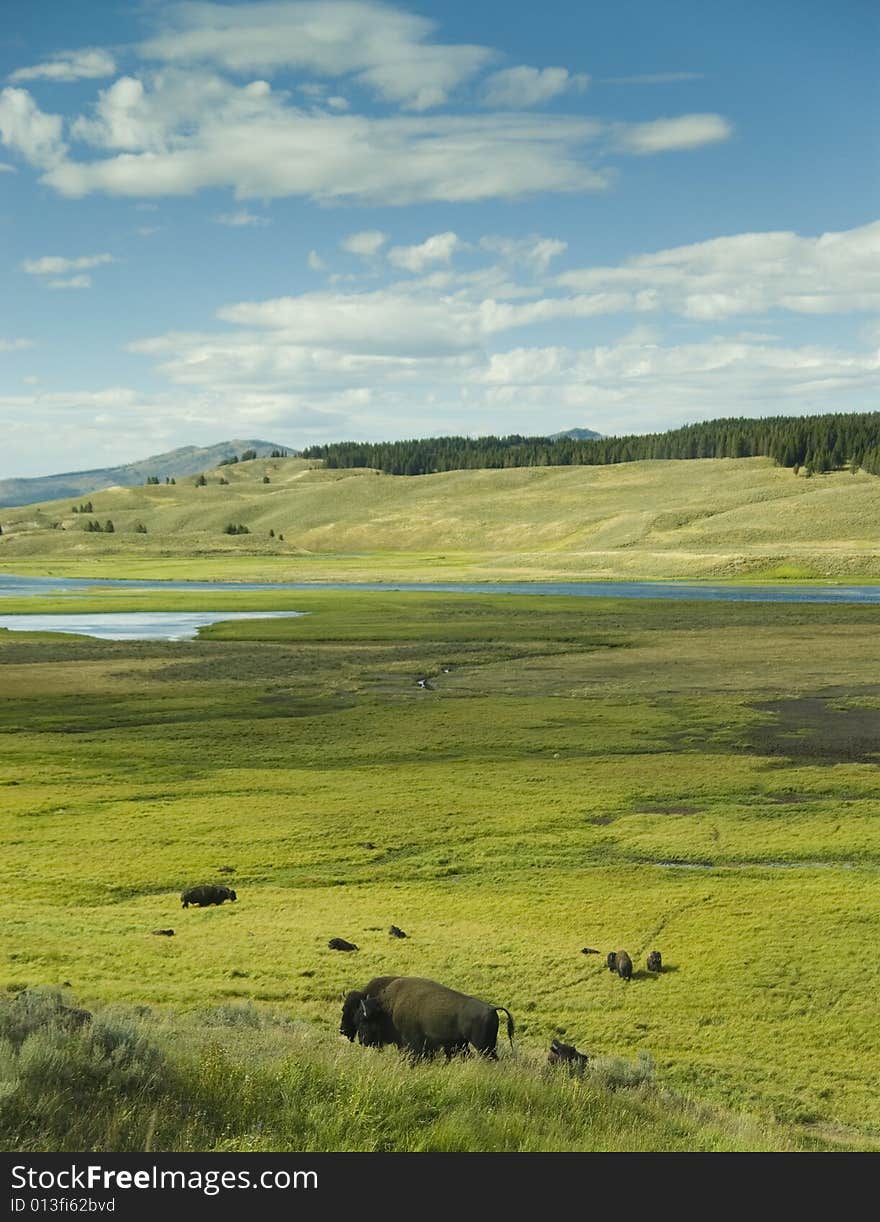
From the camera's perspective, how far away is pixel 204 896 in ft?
81.0

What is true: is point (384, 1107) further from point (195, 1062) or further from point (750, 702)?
point (750, 702)

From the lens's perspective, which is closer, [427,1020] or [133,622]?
[427,1020]

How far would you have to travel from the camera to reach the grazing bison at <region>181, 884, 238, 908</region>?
24609 mm

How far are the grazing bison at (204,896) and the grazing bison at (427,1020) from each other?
421 inches

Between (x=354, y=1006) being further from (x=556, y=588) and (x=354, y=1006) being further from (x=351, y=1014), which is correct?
(x=556, y=588)

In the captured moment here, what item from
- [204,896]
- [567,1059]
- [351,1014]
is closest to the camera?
[567,1059]

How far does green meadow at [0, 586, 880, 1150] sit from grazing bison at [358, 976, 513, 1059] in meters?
0.63

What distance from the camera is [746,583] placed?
14112cm

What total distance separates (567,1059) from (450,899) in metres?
11.1

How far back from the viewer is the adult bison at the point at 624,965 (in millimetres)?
20141

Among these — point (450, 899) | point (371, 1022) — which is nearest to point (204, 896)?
point (450, 899)

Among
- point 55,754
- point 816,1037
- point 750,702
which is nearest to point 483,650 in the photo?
point 750,702

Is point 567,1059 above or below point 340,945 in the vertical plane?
above
